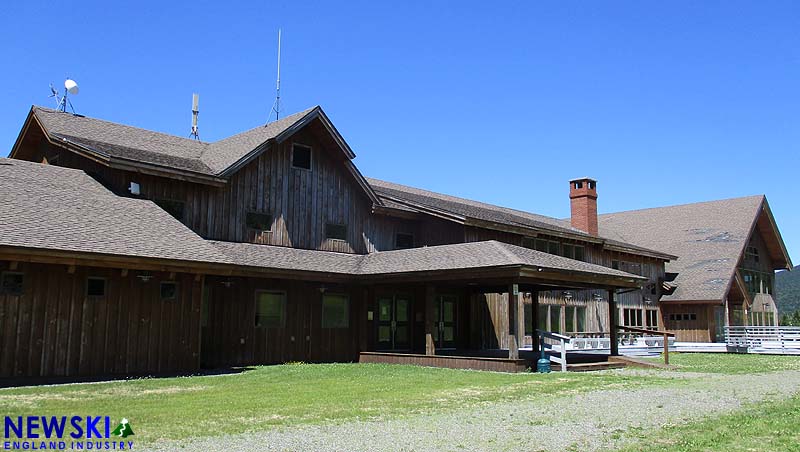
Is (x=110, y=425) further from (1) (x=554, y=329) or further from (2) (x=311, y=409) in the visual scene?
(1) (x=554, y=329)

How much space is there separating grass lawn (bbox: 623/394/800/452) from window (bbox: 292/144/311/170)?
15435 mm

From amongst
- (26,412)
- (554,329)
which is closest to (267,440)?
(26,412)

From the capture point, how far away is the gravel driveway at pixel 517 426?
25.8ft

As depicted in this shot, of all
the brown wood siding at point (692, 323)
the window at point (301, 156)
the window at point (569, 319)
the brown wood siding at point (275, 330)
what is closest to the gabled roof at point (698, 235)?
the brown wood siding at point (692, 323)

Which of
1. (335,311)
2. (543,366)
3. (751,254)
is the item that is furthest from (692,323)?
(335,311)

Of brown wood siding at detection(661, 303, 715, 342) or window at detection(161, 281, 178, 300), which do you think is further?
brown wood siding at detection(661, 303, 715, 342)

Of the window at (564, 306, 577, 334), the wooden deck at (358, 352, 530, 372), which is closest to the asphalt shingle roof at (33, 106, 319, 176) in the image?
the wooden deck at (358, 352, 530, 372)

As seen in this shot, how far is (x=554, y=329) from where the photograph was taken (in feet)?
98.0

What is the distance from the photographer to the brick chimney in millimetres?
35938

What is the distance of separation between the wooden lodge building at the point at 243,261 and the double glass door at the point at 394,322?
0.17 ft

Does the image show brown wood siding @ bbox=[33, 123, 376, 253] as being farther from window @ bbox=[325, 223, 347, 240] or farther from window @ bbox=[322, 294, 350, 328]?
window @ bbox=[322, 294, 350, 328]

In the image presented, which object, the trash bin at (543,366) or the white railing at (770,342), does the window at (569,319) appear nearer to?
the white railing at (770,342)

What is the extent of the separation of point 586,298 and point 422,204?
35.3 ft

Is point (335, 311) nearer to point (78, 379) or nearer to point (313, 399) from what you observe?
point (78, 379)
